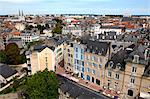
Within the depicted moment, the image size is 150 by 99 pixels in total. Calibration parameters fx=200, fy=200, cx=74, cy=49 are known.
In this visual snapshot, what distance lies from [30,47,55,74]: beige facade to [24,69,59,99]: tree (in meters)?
13.7

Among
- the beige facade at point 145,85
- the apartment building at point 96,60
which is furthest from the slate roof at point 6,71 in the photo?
the beige facade at point 145,85

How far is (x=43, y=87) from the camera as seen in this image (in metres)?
30.6

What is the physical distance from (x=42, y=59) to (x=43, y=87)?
52.0 feet

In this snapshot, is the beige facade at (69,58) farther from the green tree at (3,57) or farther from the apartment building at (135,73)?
the apartment building at (135,73)

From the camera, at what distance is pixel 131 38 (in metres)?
A: 66.8

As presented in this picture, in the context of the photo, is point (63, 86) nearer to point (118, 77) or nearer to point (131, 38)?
point (118, 77)

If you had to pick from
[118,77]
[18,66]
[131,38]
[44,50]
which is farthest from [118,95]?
[131,38]

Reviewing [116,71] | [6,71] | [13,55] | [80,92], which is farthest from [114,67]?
[13,55]

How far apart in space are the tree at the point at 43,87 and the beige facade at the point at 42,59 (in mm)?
13722

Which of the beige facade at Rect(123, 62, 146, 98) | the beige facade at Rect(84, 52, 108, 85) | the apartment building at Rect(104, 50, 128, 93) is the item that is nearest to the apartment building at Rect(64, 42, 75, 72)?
the beige facade at Rect(84, 52, 108, 85)

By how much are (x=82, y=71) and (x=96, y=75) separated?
492cm

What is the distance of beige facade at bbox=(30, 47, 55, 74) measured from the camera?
45281 mm

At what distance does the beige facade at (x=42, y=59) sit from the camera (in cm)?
4528

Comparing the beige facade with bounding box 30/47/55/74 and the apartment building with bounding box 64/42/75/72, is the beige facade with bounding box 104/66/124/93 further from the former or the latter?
the beige facade with bounding box 30/47/55/74
